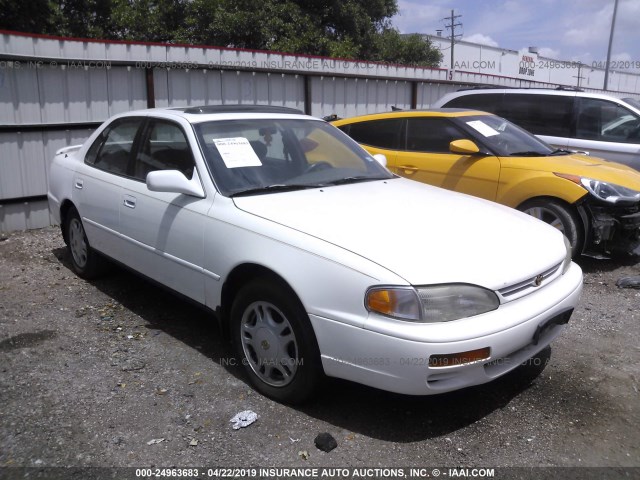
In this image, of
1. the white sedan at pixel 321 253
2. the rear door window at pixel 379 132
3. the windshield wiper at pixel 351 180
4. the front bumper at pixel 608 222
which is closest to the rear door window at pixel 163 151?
the white sedan at pixel 321 253

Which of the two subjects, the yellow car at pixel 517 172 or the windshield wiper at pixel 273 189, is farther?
the yellow car at pixel 517 172

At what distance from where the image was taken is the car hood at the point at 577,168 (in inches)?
223

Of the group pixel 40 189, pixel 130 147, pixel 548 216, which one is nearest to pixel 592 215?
pixel 548 216

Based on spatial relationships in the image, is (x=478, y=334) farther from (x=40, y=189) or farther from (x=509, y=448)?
(x=40, y=189)

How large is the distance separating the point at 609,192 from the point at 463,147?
1.44 m

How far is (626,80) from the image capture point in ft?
164

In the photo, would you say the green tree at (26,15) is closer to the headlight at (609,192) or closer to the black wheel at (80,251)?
the black wheel at (80,251)

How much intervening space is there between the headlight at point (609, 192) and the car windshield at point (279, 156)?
229cm

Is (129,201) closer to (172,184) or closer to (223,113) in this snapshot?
(172,184)

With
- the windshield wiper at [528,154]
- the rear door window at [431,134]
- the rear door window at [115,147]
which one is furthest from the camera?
the rear door window at [431,134]

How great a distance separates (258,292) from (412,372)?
38.7 inches

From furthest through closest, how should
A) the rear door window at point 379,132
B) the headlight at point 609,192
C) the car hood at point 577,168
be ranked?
the rear door window at point 379,132 → the car hood at point 577,168 → the headlight at point 609,192

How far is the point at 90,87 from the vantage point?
7375mm

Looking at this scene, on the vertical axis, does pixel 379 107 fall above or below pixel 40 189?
above
